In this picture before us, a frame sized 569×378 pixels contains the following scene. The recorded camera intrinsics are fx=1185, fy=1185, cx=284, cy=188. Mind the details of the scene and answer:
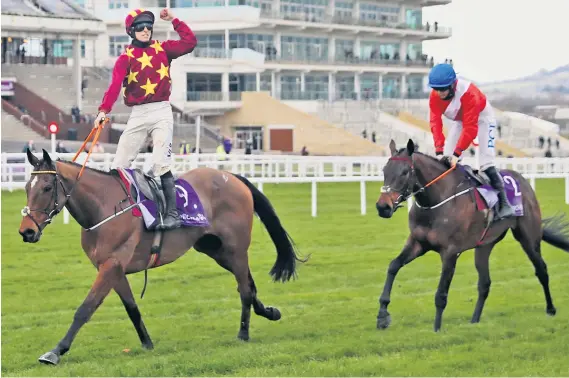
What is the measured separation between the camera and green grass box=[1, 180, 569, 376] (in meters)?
7.74

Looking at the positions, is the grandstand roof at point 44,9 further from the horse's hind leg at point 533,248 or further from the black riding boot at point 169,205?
the black riding boot at point 169,205

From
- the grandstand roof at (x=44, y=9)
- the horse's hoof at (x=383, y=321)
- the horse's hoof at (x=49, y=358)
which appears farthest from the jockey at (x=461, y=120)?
the grandstand roof at (x=44, y=9)

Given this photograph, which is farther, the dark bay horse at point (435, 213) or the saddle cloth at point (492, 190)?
the saddle cloth at point (492, 190)

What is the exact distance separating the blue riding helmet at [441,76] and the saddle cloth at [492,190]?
757 millimetres

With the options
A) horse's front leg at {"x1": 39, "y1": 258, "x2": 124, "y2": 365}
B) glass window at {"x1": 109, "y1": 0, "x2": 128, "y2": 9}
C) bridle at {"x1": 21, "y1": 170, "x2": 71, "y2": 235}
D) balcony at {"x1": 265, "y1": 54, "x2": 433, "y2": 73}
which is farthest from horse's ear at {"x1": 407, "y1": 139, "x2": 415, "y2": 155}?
glass window at {"x1": 109, "y1": 0, "x2": 128, "y2": 9}

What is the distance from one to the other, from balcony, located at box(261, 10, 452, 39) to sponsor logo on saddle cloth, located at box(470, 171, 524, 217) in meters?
52.6

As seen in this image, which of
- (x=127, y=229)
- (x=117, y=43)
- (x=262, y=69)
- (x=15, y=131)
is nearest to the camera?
(x=127, y=229)

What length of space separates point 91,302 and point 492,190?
3604 mm

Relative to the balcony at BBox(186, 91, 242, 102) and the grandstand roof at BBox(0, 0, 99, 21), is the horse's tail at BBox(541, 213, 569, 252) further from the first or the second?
the balcony at BBox(186, 91, 242, 102)

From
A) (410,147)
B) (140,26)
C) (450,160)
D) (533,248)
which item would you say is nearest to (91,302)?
(140,26)

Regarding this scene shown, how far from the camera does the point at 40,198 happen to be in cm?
768

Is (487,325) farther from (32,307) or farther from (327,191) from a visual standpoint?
(327,191)

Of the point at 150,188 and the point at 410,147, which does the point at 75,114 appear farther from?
the point at 150,188

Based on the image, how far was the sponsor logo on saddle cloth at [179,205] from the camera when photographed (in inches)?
327
